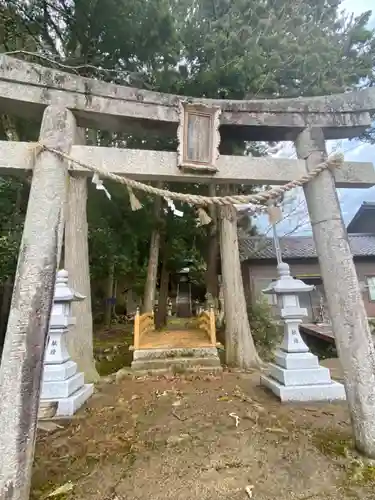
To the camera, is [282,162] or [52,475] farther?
[282,162]

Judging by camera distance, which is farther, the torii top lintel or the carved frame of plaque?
the carved frame of plaque

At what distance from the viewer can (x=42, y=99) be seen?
2.57 m

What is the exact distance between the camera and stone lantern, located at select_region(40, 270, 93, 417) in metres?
3.67

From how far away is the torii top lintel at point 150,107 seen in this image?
2.54 meters

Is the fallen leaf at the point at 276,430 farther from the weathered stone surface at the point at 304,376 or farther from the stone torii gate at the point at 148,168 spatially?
the weathered stone surface at the point at 304,376

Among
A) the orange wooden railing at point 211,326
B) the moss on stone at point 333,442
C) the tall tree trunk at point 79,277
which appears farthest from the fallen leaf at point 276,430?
the orange wooden railing at point 211,326

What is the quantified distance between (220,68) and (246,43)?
705 mm

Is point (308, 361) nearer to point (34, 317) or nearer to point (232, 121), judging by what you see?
point (232, 121)

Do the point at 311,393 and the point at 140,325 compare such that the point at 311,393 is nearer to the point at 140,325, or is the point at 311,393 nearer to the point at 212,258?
the point at 140,325

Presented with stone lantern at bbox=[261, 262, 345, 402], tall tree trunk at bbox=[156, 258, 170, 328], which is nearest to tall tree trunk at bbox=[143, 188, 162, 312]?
tall tree trunk at bbox=[156, 258, 170, 328]

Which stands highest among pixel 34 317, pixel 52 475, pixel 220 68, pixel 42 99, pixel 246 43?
pixel 246 43

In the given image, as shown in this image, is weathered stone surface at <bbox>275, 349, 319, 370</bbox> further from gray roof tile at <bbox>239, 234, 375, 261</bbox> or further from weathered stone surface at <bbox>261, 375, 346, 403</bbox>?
gray roof tile at <bbox>239, 234, 375, 261</bbox>

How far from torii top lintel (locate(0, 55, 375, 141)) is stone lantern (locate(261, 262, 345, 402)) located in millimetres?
2279

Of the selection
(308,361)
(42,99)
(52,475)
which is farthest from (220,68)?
(52,475)
